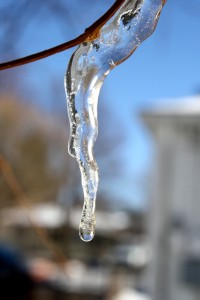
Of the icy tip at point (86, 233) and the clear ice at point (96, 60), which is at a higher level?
the clear ice at point (96, 60)

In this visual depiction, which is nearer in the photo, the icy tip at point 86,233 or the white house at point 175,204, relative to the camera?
the icy tip at point 86,233

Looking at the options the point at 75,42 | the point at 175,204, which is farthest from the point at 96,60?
the point at 175,204

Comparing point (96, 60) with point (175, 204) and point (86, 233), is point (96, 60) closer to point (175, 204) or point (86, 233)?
point (86, 233)

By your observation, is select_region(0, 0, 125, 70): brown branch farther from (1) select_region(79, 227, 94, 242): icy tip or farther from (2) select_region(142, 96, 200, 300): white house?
(2) select_region(142, 96, 200, 300): white house

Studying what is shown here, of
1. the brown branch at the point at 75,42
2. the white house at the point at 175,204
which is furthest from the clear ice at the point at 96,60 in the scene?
the white house at the point at 175,204

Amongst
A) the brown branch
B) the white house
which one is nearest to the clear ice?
the brown branch

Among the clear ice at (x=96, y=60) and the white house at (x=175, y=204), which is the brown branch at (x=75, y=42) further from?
the white house at (x=175, y=204)

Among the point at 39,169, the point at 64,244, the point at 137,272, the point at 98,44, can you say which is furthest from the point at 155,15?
the point at 64,244

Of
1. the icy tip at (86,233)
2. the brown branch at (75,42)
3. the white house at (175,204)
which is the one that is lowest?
the icy tip at (86,233)
